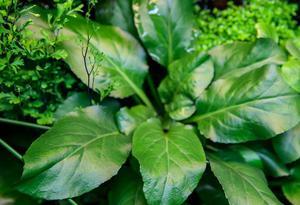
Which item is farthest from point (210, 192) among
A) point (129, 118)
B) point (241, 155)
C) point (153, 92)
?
point (153, 92)

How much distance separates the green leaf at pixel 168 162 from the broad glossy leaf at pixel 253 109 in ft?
0.45

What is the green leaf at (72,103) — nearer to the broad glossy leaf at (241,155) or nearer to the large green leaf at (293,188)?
the broad glossy leaf at (241,155)

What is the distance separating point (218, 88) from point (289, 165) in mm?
485

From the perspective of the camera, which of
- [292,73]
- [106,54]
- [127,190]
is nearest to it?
[127,190]

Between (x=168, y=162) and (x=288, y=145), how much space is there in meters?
0.59

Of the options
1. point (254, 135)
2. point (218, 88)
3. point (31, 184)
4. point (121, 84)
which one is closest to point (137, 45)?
point (121, 84)

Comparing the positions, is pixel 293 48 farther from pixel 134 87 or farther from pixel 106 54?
pixel 106 54

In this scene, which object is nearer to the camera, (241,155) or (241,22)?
(241,155)

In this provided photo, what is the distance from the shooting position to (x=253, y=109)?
1.63 m

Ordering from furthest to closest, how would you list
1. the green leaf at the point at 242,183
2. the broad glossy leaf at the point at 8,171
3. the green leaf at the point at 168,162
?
the broad glossy leaf at the point at 8,171 < the green leaf at the point at 242,183 < the green leaf at the point at 168,162

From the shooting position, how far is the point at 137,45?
6.29ft

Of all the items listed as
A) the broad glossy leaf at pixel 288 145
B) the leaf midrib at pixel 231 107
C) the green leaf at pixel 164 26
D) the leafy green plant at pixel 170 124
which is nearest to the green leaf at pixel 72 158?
the leafy green plant at pixel 170 124

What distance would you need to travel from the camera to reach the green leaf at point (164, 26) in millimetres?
1907

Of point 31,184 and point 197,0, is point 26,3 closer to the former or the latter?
point 31,184
